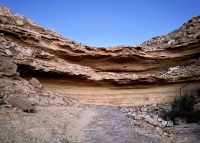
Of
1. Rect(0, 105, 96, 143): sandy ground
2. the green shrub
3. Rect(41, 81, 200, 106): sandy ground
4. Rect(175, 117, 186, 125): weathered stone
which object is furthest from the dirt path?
Rect(41, 81, 200, 106): sandy ground

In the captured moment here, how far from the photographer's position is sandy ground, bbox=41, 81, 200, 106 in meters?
8.68

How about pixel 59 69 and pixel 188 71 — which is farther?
pixel 188 71

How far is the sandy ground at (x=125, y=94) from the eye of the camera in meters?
8.68

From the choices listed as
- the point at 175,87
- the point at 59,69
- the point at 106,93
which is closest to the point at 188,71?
the point at 175,87

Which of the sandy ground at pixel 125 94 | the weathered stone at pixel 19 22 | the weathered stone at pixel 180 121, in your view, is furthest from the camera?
the sandy ground at pixel 125 94

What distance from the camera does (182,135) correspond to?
4.88 m

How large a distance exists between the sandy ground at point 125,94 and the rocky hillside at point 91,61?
0.18 feet

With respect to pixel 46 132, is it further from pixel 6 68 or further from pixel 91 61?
pixel 91 61

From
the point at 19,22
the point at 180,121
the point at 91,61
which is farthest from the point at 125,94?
the point at 19,22

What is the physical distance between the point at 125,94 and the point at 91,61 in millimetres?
2926

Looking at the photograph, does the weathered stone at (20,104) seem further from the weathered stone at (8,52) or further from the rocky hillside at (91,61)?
the weathered stone at (8,52)

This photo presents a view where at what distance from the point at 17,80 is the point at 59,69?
97.0 inches

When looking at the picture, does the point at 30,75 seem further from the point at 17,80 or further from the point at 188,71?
the point at 188,71

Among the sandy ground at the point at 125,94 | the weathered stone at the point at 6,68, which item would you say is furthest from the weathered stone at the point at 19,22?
the sandy ground at the point at 125,94
